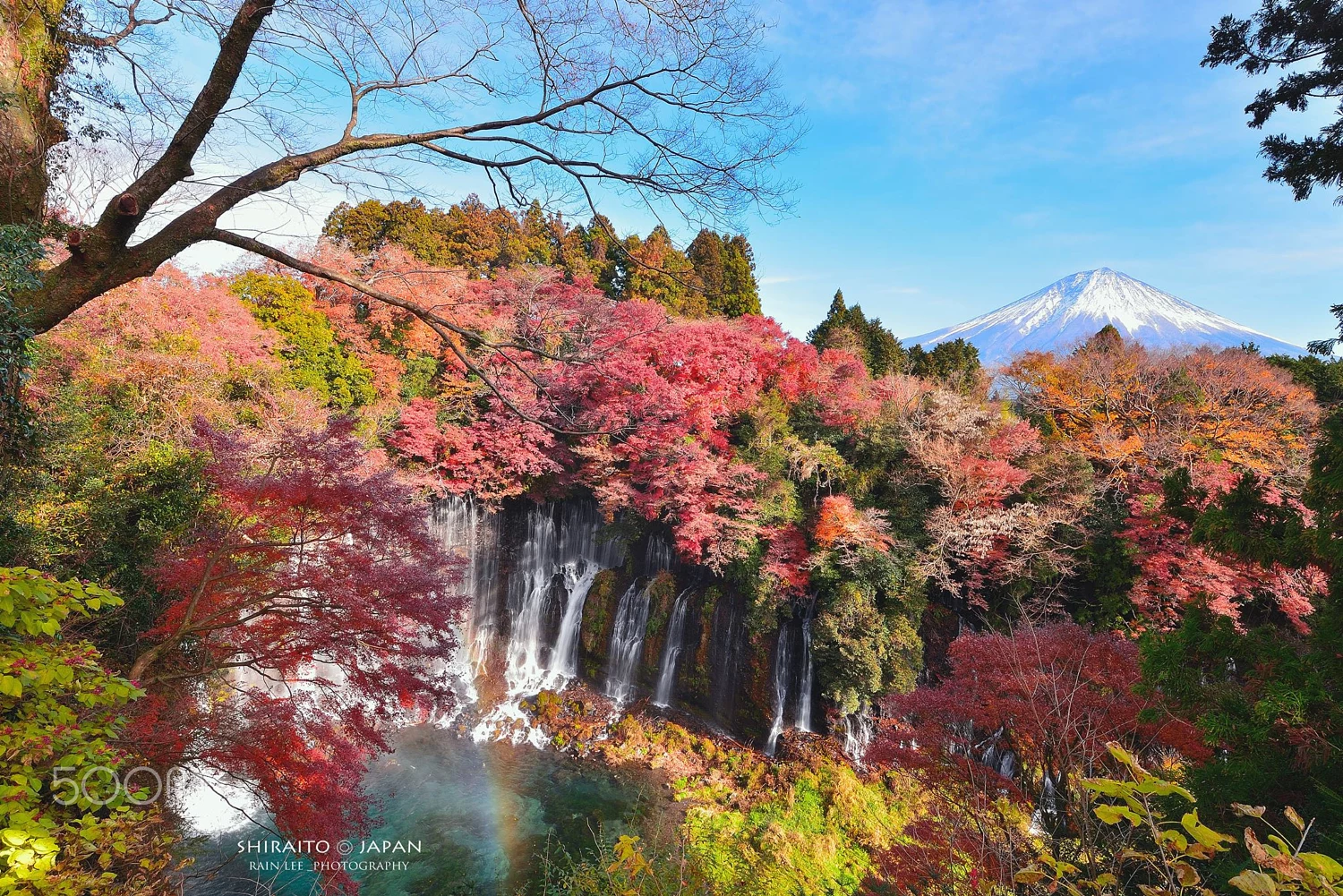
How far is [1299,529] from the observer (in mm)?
4105

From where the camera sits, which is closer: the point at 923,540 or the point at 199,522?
the point at 199,522

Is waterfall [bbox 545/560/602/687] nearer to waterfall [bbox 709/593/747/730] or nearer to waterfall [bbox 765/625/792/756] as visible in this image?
waterfall [bbox 709/593/747/730]

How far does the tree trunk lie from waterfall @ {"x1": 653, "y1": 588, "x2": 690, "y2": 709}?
11.9 m

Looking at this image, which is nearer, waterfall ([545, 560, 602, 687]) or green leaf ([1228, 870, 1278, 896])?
green leaf ([1228, 870, 1278, 896])

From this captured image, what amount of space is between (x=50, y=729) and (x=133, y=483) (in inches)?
289

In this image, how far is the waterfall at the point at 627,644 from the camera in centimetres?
1347

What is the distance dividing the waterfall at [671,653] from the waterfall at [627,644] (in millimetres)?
673

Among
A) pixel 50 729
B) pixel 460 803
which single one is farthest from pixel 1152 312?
pixel 50 729

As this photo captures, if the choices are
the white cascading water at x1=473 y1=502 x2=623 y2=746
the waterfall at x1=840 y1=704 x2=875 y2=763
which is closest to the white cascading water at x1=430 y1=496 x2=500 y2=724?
the white cascading water at x1=473 y1=502 x2=623 y2=746

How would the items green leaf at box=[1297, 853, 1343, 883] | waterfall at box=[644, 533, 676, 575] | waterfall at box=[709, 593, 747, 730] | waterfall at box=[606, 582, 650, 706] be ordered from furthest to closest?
waterfall at box=[644, 533, 676, 575] → waterfall at box=[606, 582, 650, 706] → waterfall at box=[709, 593, 747, 730] → green leaf at box=[1297, 853, 1343, 883]

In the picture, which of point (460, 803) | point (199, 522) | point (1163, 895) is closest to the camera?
point (1163, 895)

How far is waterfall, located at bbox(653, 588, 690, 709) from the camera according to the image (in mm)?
12961

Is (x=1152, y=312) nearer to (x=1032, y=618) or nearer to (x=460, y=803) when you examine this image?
(x=1032, y=618)

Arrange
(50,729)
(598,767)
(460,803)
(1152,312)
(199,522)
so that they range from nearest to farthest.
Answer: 1. (50,729)
2. (199,522)
3. (460,803)
4. (598,767)
5. (1152,312)
